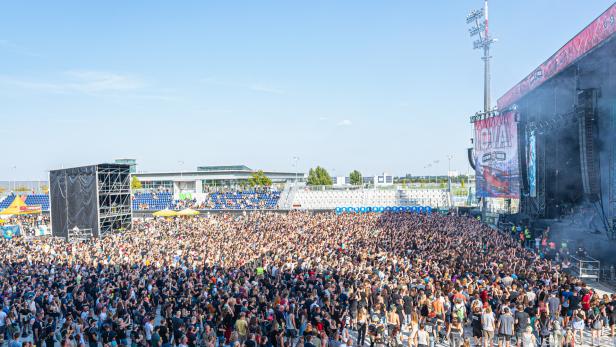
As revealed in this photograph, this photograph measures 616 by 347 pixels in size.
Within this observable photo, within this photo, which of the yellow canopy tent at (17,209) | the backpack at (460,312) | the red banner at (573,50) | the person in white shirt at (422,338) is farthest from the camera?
the yellow canopy tent at (17,209)

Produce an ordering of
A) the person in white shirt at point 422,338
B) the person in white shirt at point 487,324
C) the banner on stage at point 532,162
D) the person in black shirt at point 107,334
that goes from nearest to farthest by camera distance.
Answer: the person in white shirt at point 422,338, the person in black shirt at point 107,334, the person in white shirt at point 487,324, the banner on stage at point 532,162

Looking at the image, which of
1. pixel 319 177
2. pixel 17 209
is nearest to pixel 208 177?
pixel 319 177

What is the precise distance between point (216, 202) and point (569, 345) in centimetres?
4387

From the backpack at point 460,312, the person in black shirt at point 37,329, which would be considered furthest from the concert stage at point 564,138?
the person in black shirt at point 37,329

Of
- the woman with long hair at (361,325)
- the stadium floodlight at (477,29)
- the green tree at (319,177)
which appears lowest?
the woman with long hair at (361,325)

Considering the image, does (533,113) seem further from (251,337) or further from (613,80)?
(251,337)

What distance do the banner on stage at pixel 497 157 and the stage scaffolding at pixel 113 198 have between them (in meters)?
24.0

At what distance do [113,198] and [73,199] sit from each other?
243 centimetres

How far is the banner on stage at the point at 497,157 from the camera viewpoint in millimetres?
27875

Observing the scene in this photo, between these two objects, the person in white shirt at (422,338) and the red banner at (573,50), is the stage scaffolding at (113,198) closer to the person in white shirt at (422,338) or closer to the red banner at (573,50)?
the red banner at (573,50)

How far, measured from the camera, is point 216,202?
51.1 meters

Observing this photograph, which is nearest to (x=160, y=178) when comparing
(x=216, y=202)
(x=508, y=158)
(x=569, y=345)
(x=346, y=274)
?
(x=216, y=202)

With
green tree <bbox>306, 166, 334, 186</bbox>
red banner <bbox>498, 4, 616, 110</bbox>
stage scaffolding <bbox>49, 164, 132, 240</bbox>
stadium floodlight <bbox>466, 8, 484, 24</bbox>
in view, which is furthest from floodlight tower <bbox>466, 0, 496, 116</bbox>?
green tree <bbox>306, 166, 334, 186</bbox>

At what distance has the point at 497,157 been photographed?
96.9 feet
